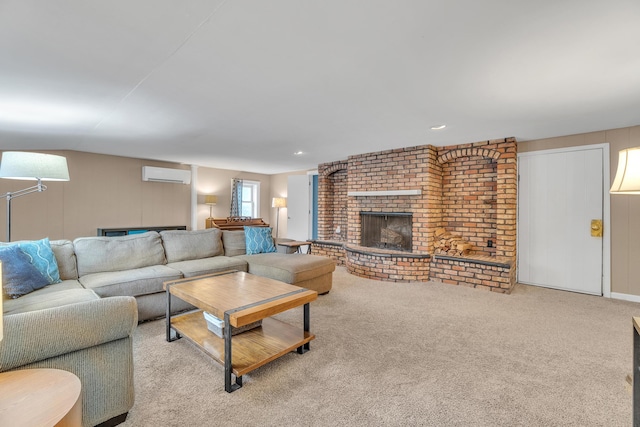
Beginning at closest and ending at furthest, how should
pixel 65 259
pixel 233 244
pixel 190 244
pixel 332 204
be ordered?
pixel 65 259
pixel 190 244
pixel 233 244
pixel 332 204

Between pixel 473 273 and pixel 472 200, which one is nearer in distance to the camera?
pixel 473 273

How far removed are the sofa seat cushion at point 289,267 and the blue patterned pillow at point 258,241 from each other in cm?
22

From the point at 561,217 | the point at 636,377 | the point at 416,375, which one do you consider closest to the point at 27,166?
the point at 416,375

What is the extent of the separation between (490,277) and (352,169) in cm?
280

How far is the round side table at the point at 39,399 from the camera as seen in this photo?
897mm

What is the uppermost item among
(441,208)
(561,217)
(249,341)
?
(441,208)

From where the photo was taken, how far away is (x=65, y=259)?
286 centimetres

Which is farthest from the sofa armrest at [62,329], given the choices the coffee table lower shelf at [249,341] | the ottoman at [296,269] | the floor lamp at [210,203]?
the floor lamp at [210,203]

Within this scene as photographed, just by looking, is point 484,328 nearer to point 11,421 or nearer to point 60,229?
point 11,421

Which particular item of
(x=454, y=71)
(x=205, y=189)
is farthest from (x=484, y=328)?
(x=205, y=189)

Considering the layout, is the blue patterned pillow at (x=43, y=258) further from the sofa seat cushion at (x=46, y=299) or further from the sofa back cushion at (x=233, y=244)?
the sofa back cushion at (x=233, y=244)

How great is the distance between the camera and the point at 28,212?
4805mm

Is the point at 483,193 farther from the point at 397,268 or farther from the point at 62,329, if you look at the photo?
the point at 62,329

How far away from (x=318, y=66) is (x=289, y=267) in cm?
219
